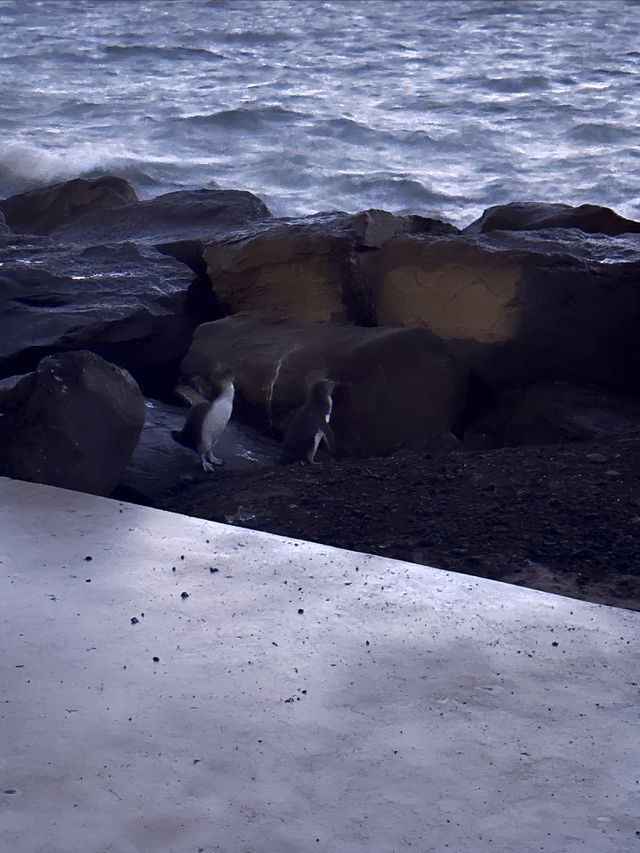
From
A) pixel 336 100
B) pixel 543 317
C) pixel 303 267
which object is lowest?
pixel 336 100

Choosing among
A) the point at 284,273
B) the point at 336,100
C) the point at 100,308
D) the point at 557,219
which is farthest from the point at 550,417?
the point at 336,100

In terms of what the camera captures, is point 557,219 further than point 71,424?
Yes

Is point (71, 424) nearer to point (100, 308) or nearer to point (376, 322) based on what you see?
point (100, 308)

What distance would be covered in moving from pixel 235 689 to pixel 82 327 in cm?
387

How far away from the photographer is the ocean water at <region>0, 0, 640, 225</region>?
14805 mm

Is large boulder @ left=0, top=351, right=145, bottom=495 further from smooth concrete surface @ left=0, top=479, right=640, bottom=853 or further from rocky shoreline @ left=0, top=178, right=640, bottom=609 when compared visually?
smooth concrete surface @ left=0, top=479, right=640, bottom=853

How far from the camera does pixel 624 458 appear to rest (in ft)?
17.7

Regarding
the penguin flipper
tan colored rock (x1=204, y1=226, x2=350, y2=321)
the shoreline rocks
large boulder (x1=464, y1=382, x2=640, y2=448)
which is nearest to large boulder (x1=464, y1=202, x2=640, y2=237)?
the shoreline rocks

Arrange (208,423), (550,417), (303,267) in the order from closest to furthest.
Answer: (208,423) < (550,417) < (303,267)

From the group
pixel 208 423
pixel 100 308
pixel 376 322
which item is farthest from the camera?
pixel 376 322

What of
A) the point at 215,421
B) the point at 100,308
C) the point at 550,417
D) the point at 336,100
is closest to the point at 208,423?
the point at 215,421

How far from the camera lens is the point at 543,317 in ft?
22.4

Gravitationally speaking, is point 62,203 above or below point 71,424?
below

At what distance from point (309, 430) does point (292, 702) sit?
2.87 meters
